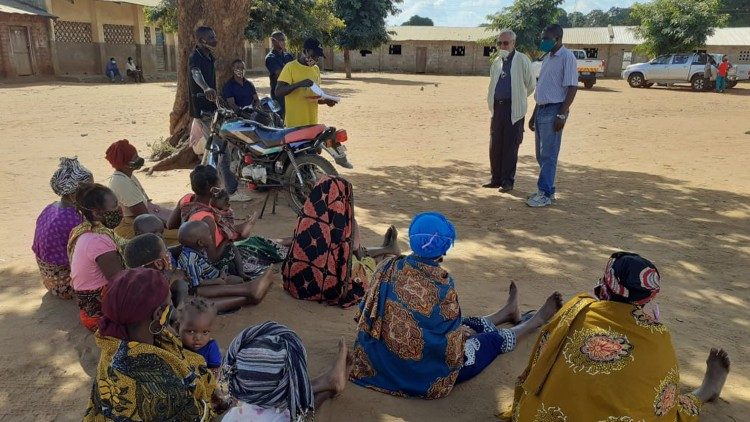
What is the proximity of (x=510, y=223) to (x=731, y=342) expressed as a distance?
2.59m

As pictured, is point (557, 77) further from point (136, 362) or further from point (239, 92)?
point (136, 362)

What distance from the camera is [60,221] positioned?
3.50m

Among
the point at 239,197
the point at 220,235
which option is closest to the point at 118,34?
the point at 239,197

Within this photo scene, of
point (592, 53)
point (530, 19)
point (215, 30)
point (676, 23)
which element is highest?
point (530, 19)

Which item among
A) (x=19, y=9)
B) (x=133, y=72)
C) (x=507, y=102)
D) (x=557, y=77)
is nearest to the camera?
(x=557, y=77)

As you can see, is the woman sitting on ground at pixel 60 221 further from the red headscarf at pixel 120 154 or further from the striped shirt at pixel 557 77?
the striped shirt at pixel 557 77

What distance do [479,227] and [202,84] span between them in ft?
11.6

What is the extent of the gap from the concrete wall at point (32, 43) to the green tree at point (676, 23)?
28.2m

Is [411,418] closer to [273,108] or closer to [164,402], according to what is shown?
[164,402]

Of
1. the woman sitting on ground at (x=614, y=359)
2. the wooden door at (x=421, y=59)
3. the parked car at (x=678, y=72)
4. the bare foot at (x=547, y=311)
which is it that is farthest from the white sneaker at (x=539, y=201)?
the wooden door at (x=421, y=59)

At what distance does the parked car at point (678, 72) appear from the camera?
925 inches

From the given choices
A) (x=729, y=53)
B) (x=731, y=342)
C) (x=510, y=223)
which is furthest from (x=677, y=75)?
(x=731, y=342)

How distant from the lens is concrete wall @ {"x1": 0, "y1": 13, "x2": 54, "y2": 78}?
853 inches

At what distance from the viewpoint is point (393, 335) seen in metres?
2.79
